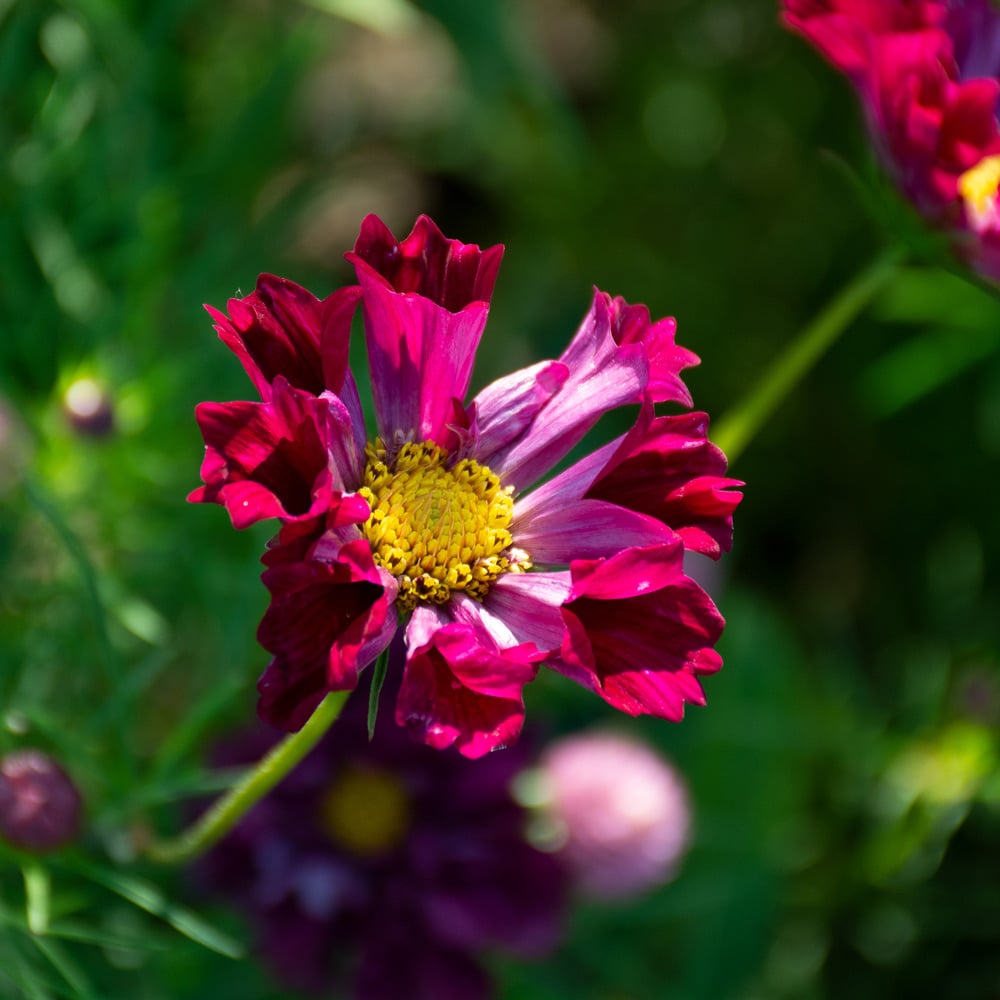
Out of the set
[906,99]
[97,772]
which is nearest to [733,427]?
[906,99]

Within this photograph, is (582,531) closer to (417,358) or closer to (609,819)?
(417,358)

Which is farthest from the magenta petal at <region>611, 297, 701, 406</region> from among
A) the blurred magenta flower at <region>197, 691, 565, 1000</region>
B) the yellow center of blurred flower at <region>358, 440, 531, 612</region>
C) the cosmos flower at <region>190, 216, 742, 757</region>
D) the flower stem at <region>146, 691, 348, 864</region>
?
the blurred magenta flower at <region>197, 691, 565, 1000</region>

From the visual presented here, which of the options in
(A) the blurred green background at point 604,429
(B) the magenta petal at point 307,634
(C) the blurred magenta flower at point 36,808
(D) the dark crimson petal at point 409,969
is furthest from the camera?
(A) the blurred green background at point 604,429

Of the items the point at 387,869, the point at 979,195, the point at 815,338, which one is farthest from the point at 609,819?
the point at 979,195

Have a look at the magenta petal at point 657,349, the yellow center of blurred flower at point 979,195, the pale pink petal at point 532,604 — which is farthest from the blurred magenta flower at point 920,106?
the pale pink petal at point 532,604

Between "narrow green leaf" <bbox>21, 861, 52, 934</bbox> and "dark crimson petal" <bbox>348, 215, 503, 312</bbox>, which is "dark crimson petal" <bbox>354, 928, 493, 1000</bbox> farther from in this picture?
"dark crimson petal" <bbox>348, 215, 503, 312</bbox>

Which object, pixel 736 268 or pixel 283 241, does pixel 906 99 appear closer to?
pixel 283 241

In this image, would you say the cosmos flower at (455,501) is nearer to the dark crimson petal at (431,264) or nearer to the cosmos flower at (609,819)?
the dark crimson petal at (431,264)
